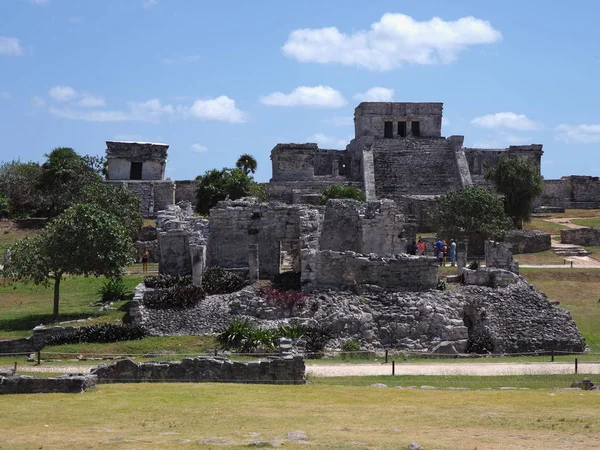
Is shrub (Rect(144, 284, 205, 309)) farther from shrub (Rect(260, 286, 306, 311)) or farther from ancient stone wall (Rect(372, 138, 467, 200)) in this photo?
ancient stone wall (Rect(372, 138, 467, 200))

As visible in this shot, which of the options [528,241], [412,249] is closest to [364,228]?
[412,249]

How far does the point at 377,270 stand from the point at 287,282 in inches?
111

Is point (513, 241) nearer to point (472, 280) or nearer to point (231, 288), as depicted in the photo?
point (472, 280)

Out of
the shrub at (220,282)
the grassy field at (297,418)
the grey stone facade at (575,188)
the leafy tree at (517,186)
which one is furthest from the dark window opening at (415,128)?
the grassy field at (297,418)

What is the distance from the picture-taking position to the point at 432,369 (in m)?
22.6

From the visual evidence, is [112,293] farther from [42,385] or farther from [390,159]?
[390,159]

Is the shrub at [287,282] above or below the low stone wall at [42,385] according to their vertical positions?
above

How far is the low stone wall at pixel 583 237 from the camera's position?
49.4 metres

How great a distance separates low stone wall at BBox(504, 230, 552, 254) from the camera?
1785 inches

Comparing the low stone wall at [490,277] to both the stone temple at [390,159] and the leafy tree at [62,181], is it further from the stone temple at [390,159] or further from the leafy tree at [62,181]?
the leafy tree at [62,181]

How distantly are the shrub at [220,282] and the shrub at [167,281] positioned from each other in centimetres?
57

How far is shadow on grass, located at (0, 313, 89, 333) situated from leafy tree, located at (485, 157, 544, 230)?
28890 mm

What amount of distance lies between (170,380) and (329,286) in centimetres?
881

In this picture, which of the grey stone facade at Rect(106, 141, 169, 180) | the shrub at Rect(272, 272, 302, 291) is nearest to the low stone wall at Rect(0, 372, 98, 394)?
the shrub at Rect(272, 272, 302, 291)
